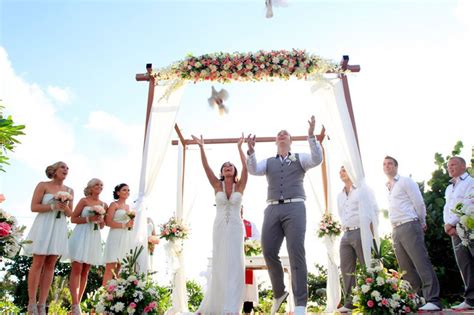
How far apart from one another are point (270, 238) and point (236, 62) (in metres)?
2.69

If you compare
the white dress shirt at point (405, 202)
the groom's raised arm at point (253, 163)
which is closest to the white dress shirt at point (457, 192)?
the white dress shirt at point (405, 202)

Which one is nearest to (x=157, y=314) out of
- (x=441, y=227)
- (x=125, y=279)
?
(x=125, y=279)

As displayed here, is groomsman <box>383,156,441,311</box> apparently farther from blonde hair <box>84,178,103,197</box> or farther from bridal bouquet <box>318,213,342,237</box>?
blonde hair <box>84,178,103,197</box>

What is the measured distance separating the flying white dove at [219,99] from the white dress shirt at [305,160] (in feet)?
3.50

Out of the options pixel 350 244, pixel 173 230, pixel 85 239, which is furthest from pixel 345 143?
pixel 85 239

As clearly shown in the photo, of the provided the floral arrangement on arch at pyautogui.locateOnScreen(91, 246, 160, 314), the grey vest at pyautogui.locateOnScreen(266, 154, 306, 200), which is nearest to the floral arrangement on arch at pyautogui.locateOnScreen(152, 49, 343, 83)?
the grey vest at pyautogui.locateOnScreen(266, 154, 306, 200)

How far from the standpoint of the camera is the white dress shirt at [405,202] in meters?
5.65

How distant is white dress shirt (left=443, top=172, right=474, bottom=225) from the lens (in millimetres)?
5539

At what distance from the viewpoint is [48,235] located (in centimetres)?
536

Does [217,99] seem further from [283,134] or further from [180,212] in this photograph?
[180,212]

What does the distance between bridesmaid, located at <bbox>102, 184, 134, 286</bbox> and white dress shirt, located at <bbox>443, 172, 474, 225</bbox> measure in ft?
13.9

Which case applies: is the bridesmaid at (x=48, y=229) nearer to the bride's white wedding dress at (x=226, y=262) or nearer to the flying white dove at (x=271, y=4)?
the bride's white wedding dress at (x=226, y=262)

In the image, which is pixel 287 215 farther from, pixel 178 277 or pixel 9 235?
pixel 178 277

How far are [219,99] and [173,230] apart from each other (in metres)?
2.53
